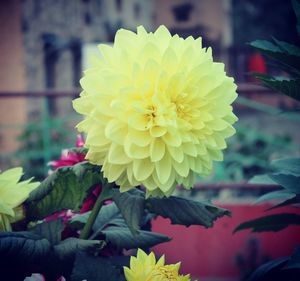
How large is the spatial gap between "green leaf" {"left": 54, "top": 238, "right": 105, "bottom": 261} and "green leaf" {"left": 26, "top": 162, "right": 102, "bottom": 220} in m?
0.07

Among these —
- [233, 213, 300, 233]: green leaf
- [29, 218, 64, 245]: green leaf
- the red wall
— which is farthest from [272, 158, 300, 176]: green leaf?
the red wall

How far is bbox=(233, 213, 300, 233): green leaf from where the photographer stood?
4.21 ft

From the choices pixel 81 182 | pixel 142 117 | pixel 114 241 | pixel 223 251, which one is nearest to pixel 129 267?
pixel 114 241

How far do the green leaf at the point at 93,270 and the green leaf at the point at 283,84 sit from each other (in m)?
0.46

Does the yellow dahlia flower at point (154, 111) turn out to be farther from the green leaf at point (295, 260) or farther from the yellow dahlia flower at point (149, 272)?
the green leaf at point (295, 260)

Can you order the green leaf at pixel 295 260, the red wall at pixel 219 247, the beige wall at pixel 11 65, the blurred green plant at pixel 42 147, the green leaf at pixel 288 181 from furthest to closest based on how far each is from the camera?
the beige wall at pixel 11 65 < the blurred green plant at pixel 42 147 < the red wall at pixel 219 247 < the green leaf at pixel 288 181 < the green leaf at pixel 295 260

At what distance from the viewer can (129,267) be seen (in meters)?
1.06

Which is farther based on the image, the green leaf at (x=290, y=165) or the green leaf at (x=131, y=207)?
the green leaf at (x=290, y=165)

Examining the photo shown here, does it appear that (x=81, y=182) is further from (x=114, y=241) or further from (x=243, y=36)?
(x=243, y=36)

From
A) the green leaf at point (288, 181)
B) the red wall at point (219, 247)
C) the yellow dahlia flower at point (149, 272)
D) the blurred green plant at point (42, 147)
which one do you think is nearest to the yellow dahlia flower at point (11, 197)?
the yellow dahlia flower at point (149, 272)

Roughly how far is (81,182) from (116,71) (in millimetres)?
236

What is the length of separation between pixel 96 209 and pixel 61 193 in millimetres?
93

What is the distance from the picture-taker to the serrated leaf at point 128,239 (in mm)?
1070

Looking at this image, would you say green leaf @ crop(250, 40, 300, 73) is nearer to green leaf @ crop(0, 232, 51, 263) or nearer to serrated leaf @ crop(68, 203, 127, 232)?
serrated leaf @ crop(68, 203, 127, 232)
